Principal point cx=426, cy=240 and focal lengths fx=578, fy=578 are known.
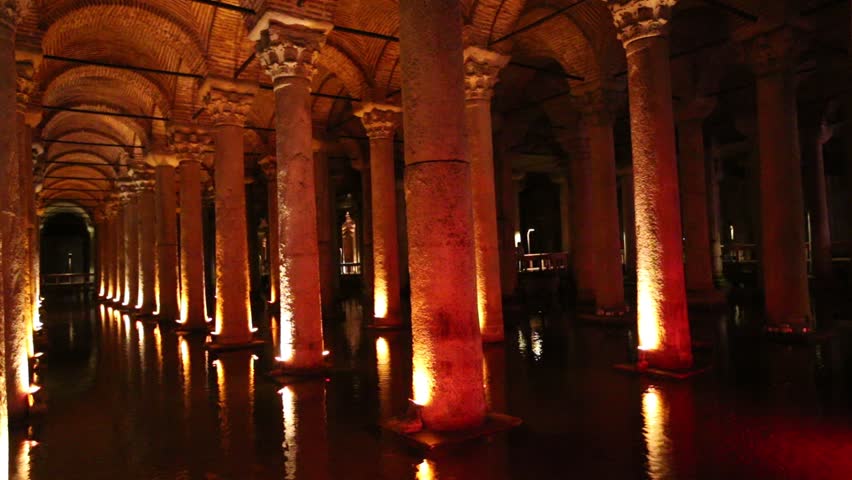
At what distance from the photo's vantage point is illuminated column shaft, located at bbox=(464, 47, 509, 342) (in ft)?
34.9

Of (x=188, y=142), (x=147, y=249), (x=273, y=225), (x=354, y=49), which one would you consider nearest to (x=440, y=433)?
(x=354, y=49)

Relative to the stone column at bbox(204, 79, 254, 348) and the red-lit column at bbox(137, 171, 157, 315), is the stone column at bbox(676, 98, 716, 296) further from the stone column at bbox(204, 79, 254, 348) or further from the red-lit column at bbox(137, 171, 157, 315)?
the red-lit column at bbox(137, 171, 157, 315)

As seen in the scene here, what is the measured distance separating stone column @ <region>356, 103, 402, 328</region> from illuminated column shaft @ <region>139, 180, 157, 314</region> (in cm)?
896

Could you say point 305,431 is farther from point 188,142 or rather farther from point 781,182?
point 188,142

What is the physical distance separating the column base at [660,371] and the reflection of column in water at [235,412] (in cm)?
522

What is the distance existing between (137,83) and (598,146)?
12.1 m

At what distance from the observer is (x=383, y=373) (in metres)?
8.99

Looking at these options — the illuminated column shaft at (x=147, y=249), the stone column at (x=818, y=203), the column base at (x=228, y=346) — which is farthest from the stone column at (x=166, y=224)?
the stone column at (x=818, y=203)

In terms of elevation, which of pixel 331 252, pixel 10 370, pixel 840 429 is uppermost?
pixel 331 252

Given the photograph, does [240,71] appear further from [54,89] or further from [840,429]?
[840,429]

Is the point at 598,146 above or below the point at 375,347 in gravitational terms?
above

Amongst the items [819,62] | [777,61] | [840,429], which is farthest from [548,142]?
[840,429]

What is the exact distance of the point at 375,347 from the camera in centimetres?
1163

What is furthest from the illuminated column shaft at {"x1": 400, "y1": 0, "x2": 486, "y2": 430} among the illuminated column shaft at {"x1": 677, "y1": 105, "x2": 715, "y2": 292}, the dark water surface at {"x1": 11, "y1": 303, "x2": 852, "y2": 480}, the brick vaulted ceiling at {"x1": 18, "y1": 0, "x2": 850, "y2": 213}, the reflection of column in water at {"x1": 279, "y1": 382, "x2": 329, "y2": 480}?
the illuminated column shaft at {"x1": 677, "y1": 105, "x2": 715, "y2": 292}
